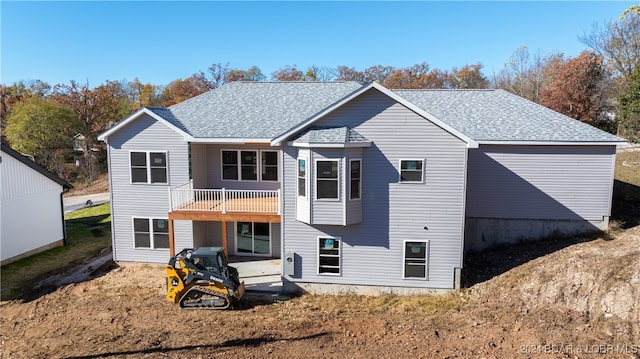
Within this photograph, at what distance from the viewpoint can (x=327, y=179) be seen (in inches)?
539

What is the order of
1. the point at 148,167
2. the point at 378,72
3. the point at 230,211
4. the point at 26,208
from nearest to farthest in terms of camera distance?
the point at 230,211
the point at 148,167
the point at 26,208
the point at 378,72

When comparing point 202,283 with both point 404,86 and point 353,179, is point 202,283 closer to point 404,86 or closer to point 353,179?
point 353,179

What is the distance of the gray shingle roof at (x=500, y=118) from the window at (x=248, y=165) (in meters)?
8.65

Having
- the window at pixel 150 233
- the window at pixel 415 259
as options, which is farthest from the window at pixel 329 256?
the window at pixel 150 233

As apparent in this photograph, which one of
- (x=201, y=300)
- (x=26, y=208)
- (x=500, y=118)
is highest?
(x=500, y=118)

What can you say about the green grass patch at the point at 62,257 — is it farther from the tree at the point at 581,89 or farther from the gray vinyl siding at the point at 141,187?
the tree at the point at 581,89

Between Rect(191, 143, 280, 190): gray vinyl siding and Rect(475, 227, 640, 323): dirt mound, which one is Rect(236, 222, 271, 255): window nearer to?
Rect(191, 143, 280, 190): gray vinyl siding

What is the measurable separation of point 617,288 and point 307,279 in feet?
32.4

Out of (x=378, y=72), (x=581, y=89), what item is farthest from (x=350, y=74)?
(x=581, y=89)

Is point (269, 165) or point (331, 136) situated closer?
point (331, 136)

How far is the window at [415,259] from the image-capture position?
46.7 feet

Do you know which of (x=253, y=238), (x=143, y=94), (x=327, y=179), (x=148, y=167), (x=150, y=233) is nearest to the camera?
(x=327, y=179)

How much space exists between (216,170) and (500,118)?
45.7 feet

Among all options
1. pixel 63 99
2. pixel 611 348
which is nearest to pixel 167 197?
pixel 611 348
